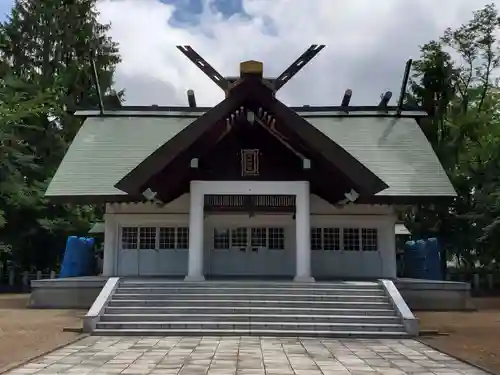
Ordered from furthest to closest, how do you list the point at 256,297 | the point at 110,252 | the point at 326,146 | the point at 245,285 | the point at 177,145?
1. the point at 110,252
2. the point at 326,146
3. the point at 177,145
4. the point at 245,285
5. the point at 256,297

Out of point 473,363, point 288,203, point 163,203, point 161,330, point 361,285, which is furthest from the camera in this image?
point 163,203

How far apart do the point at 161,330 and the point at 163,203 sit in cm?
646

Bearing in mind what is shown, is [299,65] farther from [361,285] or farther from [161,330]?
[161,330]

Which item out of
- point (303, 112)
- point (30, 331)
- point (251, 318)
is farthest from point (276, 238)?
point (30, 331)

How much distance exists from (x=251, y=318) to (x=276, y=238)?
6.24 metres

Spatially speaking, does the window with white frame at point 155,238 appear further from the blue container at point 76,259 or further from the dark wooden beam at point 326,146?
the dark wooden beam at point 326,146

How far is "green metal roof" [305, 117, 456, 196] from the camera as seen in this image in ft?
61.7

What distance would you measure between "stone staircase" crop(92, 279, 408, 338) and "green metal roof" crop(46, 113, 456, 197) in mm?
4699

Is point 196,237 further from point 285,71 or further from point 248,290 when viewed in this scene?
point 285,71

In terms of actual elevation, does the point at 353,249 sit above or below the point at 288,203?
below

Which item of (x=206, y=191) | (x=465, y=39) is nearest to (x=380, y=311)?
(x=206, y=191)

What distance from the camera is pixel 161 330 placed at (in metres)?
12.4

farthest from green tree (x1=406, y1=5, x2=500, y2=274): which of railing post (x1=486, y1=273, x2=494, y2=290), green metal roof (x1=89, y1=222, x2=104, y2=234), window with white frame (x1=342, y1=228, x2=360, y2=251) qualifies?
green metal roof (x1=89, y1=222, x2=104, y2=234)

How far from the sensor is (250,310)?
1340cm
